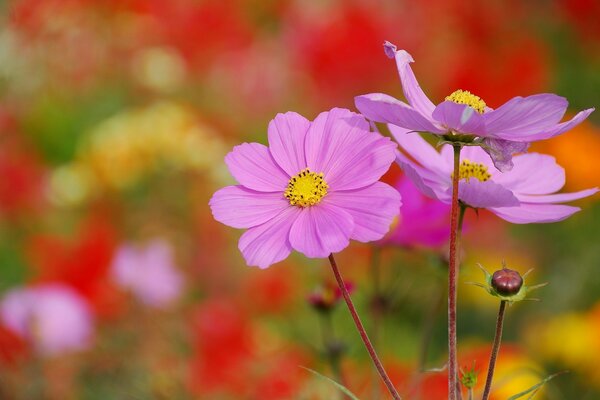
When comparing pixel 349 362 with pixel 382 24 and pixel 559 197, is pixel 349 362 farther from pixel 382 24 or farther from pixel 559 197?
pixel 382 24

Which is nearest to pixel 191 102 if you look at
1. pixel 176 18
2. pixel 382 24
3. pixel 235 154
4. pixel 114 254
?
pixel 176 18

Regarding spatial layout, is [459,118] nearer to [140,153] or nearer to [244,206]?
[244,206]

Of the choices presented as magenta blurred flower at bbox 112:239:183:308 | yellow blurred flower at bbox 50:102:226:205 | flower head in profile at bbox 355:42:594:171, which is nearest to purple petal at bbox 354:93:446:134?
flower head in profile at bbox 355:42:594:171

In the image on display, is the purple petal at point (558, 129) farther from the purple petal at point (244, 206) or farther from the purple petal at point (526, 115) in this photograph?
the purple petal at point (244, 206)

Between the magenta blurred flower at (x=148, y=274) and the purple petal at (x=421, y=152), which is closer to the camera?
the purple petal at (x=421, y=152)

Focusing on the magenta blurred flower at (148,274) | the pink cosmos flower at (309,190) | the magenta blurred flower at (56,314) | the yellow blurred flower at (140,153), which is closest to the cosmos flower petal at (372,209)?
the pink cosmos flower at (309,190)

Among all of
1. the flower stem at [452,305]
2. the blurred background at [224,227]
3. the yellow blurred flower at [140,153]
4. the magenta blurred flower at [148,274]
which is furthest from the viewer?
the yellow blurred flower at [140,153]

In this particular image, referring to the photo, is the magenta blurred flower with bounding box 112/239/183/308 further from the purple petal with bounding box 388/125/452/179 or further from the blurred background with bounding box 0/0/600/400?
the purple petal with bounding box 388/125/452/179
